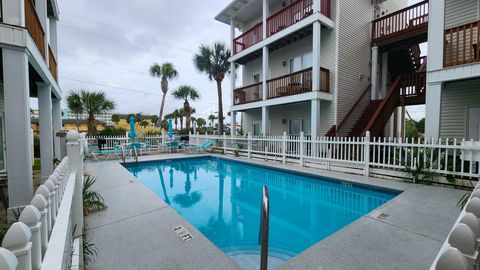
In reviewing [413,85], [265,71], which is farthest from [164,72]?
[413,85]

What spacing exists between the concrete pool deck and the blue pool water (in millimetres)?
744

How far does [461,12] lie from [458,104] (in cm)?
333

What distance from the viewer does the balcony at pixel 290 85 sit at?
1066 cm

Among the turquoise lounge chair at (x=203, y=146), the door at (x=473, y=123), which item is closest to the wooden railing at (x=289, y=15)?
the door at (x=473, y=123)

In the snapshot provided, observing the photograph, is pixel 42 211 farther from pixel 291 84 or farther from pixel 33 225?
pixel 291 84

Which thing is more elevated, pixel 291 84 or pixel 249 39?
pixel 249 39

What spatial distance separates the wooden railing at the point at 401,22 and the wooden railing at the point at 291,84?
474 cm

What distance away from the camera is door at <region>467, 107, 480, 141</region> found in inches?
313

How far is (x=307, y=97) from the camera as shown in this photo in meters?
10.3

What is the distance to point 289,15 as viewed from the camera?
11422 millimetres

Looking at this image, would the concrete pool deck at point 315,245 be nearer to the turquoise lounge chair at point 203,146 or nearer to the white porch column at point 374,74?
the white porch column at point 374,74

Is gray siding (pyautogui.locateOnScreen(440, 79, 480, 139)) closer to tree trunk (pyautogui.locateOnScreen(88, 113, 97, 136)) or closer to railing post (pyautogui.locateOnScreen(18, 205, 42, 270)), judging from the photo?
railing post (pyautogui.locateOnScreen(18, 205, 42, 270))

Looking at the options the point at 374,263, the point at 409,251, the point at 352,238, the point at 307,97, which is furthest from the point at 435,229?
the point at 307,97

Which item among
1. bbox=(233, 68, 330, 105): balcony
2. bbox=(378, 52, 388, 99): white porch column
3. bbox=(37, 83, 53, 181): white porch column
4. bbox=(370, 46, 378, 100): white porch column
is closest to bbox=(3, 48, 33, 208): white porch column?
bbox=(37, 83, 53, 181): white porch column
